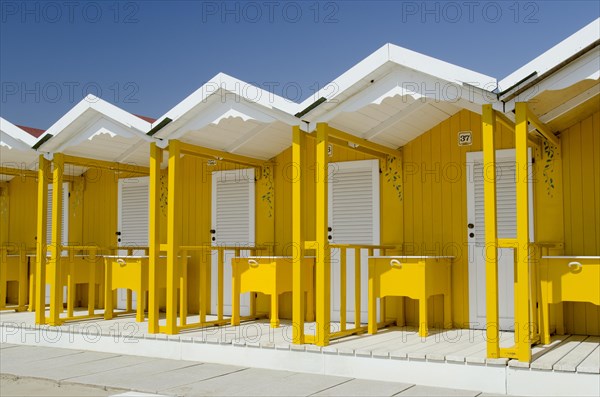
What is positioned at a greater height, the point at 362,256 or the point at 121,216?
the point at 121,216

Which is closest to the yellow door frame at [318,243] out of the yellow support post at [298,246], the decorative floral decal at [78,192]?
the yellow support post at [298,246]

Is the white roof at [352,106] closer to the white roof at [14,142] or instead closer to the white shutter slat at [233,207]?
the white roof at [14,142]

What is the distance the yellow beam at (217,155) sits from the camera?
7.50 metres

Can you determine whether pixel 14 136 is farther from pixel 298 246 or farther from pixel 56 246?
pixel 298 246

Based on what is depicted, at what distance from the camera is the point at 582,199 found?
682 centimetres

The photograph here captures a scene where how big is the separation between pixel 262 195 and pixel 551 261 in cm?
402

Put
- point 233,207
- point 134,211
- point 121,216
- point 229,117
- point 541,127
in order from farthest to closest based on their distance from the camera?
point 121,216
point 134,211
point 233,207
point 229,117
point 541,127

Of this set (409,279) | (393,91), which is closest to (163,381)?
(409,279)

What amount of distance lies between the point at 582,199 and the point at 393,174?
2.05m

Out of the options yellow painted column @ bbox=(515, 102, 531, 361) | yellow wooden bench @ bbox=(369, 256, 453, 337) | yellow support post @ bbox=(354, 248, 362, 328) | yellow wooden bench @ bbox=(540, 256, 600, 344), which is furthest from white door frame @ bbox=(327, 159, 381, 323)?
yellow painted column @ bbox=(515, 102, 531, 361)

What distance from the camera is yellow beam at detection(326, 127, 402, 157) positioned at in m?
6.54

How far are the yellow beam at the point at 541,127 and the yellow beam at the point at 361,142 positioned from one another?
5.66 ft

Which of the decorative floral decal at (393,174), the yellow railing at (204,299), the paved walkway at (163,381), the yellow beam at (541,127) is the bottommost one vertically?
the paved walkway at (163,381)

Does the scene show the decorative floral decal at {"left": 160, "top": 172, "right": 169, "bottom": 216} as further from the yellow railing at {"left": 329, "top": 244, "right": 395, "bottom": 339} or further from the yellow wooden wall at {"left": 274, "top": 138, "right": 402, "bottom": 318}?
the yellow railing at {"left": 329, "top": 244, "right": 395, "bottom": 339}
